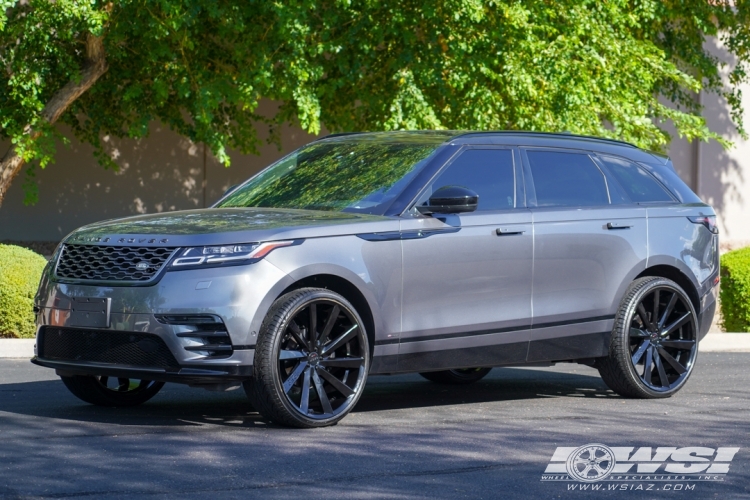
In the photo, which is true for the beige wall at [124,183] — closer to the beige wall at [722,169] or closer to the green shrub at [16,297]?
the beige wall at [722,169]

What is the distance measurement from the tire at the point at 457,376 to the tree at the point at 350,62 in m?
4.92

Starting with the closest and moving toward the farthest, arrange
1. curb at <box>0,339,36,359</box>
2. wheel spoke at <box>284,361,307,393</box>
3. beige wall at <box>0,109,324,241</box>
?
wheel spoke at <box>284,361,307,393</box> → curb at <box>0,339,36,359</box> → beige wall at <box>0,109,324,241</box>

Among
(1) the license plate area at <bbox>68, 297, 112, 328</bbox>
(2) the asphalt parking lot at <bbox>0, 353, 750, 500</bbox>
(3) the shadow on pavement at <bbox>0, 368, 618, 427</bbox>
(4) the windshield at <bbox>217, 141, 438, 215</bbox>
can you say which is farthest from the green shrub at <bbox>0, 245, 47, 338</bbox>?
(1) the license plate area at <bbox>68, 297, 112, 328</bbox>

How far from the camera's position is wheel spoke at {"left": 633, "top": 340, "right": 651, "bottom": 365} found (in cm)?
884

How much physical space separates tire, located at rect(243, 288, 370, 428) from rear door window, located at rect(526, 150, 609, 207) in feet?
6.18

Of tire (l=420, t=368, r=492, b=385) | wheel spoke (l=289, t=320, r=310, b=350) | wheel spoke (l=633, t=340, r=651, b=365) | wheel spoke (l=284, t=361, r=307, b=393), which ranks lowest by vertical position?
tire (l=420, t=368, r=492, b=385)

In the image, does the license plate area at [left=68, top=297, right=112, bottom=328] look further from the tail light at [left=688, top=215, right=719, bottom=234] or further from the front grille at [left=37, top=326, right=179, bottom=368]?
the tail light at [left=688, top=215, right=719, bottom=234]

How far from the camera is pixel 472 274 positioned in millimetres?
7805

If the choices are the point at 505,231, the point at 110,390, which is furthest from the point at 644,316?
the point at 110,390

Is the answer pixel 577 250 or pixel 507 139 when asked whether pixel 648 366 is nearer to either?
pixel 577 250

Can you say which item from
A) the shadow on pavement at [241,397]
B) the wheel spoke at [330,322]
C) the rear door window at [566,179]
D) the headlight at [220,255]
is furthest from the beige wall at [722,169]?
the headlight at [220,255]

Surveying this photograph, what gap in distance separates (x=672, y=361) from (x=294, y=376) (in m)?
3.29

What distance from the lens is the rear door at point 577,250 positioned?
8.23 meters

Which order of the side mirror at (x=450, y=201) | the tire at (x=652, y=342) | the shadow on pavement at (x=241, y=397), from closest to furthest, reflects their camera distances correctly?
the side mirror at (x=450, y=201)
the shadow on pavement at (x=241, y=397)
the tire at (x=652, y=342)
